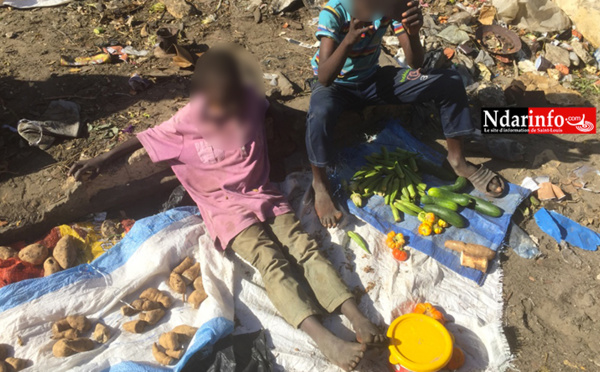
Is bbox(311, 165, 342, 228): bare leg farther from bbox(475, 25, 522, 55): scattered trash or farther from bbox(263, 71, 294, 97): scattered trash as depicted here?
bbox(475, 25, 522, 55): scattered trash

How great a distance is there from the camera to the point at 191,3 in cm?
617

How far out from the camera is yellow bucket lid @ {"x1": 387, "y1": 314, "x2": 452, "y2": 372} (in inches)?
107

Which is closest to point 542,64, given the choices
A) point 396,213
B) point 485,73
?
point 485,73

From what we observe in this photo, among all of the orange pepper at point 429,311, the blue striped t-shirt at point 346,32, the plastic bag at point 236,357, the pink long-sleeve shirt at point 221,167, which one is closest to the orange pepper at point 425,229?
the orange pepper at point 429,311

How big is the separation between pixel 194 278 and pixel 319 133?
1.56 m

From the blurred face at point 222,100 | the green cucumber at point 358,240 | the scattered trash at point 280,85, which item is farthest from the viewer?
the scattered trash at point 280,85

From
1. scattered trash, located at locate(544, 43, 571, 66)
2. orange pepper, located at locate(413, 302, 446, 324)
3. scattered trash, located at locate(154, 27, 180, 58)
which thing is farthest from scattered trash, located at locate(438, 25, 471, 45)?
orange pepper, located at locate(413, 302, 446, 324)

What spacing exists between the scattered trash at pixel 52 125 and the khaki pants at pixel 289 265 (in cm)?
215

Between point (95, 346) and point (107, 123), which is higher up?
point (107, 123)

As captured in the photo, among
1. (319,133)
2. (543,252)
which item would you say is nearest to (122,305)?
(319,133)

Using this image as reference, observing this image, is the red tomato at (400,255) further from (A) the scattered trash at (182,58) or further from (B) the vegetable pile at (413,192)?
(A) the scattered trash at (182,58)

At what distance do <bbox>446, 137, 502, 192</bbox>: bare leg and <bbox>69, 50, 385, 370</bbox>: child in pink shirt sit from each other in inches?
64.2

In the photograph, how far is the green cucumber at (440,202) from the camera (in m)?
3.78

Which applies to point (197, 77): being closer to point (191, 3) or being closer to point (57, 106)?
point (57, 106)
